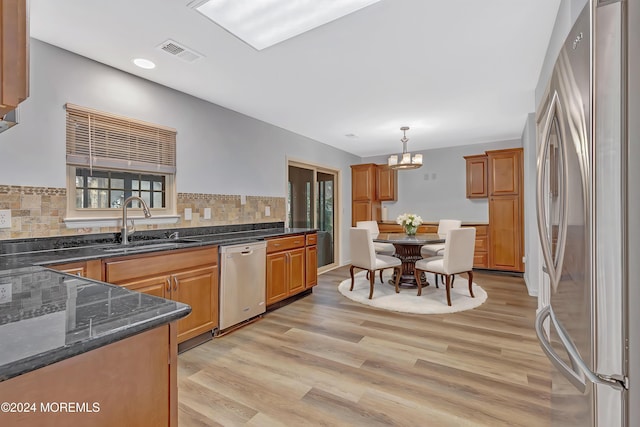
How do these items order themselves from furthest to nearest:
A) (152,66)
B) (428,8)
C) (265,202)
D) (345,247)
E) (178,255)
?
(345,247), (265,202), (152,66), (178,255), (428,8)

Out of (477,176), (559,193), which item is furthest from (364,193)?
(559,193)

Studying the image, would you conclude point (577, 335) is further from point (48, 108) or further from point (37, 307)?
point (48, 108)

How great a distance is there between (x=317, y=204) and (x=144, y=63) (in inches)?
145

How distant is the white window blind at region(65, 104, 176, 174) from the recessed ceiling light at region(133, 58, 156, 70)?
18.9 inches

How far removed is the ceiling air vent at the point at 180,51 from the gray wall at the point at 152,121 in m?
0.68

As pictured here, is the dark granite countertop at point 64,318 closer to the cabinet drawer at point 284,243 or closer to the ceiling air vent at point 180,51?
the ceiling air vent at point 180,51

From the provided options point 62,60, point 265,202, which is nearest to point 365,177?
point 265,202

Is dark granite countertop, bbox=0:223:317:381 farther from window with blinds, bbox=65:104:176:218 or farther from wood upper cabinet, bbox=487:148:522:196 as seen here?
wood upper cabinet, bbox=487:148:522:196

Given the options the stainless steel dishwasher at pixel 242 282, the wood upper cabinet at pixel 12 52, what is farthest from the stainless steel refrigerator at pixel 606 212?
the stainless steel dishwasher at pixel 242 282

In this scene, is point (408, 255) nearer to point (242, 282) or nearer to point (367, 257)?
point (367, 257)

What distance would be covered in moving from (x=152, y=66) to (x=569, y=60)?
9.54 ft

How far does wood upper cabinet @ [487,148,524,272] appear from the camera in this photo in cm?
520

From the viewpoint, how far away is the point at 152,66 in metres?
2.68

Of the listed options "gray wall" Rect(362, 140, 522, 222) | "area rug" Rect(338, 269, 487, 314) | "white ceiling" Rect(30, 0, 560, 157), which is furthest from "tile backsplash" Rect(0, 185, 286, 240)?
"gray wall" Rect(362, 140, 522, 222)
